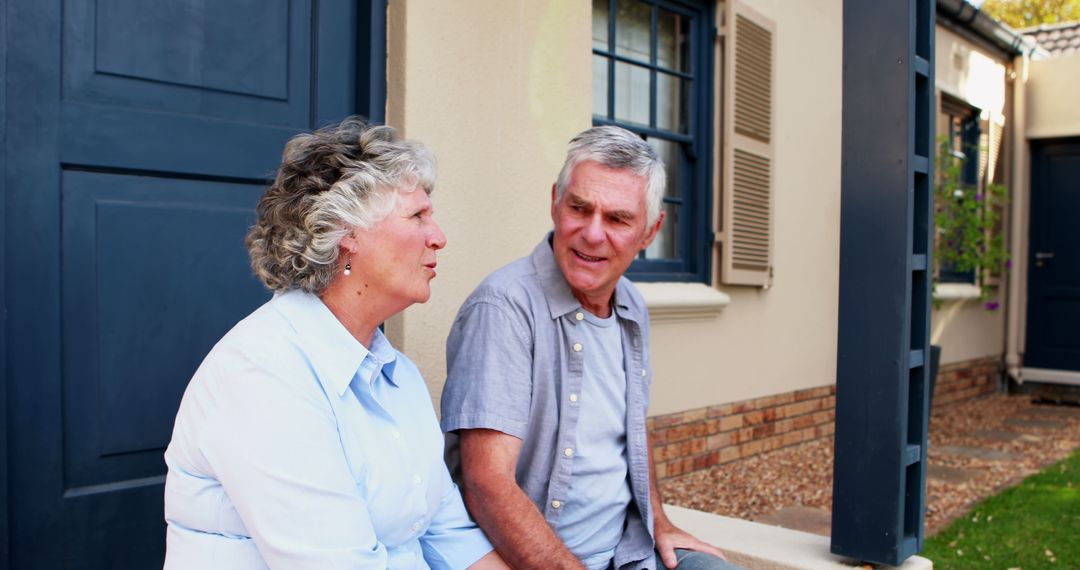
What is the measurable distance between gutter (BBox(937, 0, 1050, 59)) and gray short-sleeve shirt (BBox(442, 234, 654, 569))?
6886 mm

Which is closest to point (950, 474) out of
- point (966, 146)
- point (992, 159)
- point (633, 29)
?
point (633, 29)

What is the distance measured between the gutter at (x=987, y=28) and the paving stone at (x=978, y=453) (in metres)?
3.75

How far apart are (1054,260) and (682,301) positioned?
6282 mm

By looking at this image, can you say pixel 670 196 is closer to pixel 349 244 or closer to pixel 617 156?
pixel 617 156

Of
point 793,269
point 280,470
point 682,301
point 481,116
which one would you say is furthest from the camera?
point 793,269

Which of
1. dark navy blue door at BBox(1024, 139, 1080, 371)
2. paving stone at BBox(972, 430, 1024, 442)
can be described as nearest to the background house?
paving stone at BBox(972, 430, 1024, 442)

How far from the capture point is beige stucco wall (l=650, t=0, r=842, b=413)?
5.54 metres

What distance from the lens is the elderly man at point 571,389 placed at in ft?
6.56

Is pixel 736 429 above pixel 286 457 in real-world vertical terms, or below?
below

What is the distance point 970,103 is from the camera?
8.70 metres

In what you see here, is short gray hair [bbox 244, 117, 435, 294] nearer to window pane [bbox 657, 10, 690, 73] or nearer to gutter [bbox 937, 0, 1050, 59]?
window pane [bbox 657, 10, 690, 73]

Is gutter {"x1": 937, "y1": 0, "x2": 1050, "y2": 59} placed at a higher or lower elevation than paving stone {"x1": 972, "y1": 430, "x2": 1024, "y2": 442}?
higher

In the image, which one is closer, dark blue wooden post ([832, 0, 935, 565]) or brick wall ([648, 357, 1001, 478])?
dark blue wooden post ([832, 0, 935, 565])

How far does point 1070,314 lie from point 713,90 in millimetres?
6035
